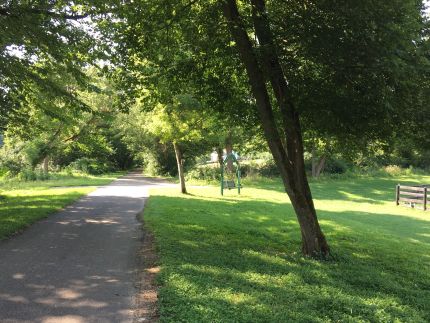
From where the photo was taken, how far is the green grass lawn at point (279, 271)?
5.54 metres

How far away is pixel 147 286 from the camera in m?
6.31

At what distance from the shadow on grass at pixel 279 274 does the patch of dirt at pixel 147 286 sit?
0.14m

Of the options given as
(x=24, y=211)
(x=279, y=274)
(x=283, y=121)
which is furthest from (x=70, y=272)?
(x=24, y=211)

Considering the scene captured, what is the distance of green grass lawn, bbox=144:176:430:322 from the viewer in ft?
18.2

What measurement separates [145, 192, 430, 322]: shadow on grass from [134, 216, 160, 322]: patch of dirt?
140 millimetres

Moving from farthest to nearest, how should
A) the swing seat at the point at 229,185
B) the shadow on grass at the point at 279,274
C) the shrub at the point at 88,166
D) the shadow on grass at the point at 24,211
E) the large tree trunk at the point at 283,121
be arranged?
the shrub at the point at 88,166, the swing seat at the point at 229,185, the shadow on grass at the point at 24,211, the large tree trunk at the point at 283,121, the shadow on grass at the point at 279,274

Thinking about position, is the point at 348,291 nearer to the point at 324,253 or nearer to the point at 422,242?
the point at 324,253

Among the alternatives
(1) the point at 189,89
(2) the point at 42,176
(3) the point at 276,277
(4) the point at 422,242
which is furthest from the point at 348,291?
(2) the point at 42,176

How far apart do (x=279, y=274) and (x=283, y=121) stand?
3.12 meters

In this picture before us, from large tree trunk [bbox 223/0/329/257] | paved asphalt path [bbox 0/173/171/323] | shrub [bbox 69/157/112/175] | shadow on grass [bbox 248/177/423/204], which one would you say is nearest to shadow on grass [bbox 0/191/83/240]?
paved asphalt path [bbox 0/173/171/323]

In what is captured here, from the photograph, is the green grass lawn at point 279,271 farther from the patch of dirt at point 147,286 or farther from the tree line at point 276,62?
the tree line at point 276,62

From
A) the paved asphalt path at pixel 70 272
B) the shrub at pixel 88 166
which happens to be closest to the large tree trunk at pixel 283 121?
the paved asphalt path at pixel 70 272

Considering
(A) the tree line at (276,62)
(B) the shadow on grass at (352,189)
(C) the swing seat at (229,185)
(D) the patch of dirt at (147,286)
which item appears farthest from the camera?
(B) the shadow on grass at (352,189)

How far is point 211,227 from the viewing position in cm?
1217
